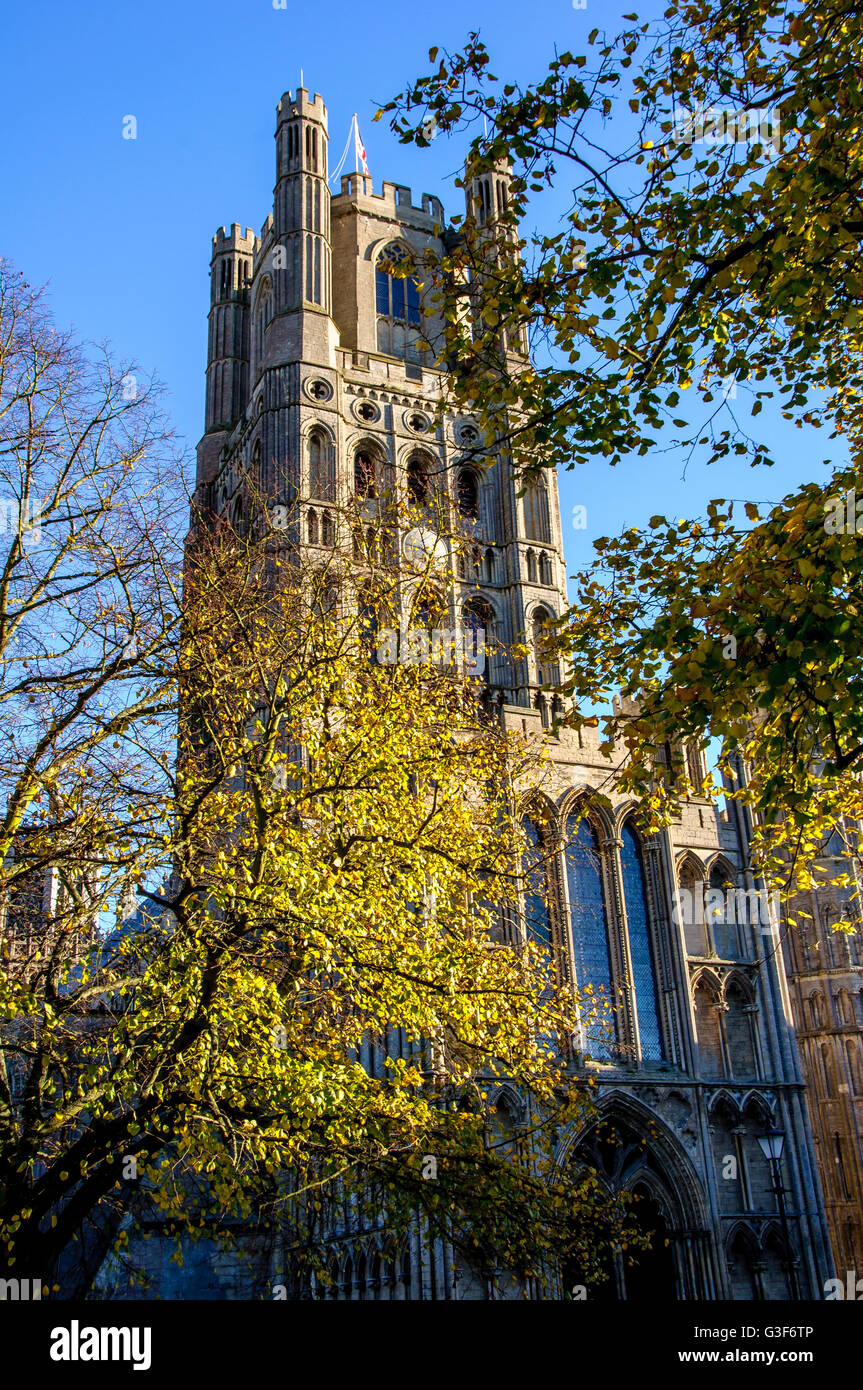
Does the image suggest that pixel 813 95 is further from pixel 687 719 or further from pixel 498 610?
pixel 498 610

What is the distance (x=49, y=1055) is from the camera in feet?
31.4

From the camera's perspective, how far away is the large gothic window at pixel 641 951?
2622 centimetres

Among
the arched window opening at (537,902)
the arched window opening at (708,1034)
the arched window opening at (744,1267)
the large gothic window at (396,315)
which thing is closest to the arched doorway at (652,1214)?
the arched window opening at (744,1267)

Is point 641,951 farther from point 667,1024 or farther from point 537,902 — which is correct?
point 537,902

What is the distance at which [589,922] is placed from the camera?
2678 cm

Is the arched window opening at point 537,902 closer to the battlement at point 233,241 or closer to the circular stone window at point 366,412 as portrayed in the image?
→ the circular stone window at point 366,412

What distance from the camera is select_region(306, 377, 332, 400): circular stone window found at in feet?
128

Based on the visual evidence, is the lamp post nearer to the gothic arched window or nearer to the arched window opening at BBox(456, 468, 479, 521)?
the gothic arched window

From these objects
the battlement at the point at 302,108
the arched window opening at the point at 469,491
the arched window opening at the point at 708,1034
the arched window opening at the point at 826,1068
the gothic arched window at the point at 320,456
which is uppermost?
the battlement at the point at 302,108

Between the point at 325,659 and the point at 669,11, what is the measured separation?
6098 mm

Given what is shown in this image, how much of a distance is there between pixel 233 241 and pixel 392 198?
721 cm

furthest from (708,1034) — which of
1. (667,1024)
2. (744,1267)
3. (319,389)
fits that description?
(319,389)

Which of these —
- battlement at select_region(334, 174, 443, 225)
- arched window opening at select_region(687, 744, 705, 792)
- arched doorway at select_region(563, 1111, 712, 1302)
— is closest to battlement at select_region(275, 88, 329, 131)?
battlement at select_region(334, 174, 443, 225)

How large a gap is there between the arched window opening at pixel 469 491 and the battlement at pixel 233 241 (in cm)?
1593
